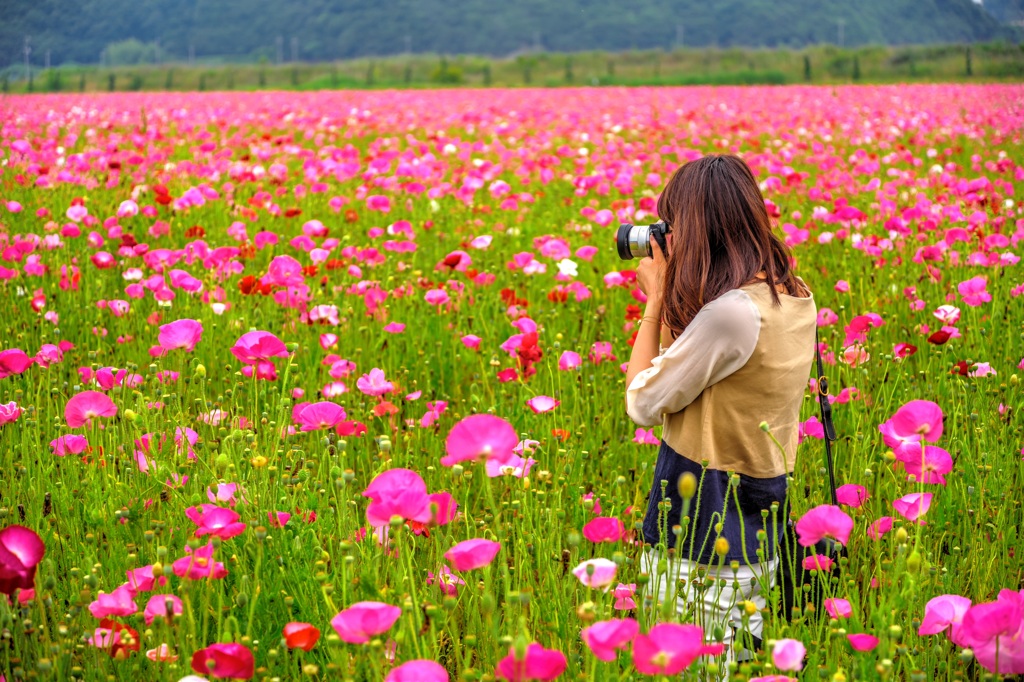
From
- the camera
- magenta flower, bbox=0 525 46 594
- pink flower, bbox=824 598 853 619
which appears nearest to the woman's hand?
the camera

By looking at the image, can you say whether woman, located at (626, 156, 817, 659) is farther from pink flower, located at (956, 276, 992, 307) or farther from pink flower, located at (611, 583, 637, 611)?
pink flower, located at (956, 276, 992, 307)

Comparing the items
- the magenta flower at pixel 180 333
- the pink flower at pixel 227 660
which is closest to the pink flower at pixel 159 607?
the pink flower at pixel 227 660

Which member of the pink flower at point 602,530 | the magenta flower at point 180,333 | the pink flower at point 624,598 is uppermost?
the magenta flower at point 180,333

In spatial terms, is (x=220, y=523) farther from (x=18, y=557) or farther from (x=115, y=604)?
(x=18, y=557)

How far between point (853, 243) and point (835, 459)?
6.33ft

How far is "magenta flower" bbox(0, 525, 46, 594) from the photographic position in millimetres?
1307

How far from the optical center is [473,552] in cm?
137

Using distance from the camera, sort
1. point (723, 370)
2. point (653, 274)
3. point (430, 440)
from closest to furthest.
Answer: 1. point (723, 370)
2. point (653, 274)
3. point (430, 440)

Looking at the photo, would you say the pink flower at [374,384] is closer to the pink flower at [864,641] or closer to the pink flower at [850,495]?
the pink flower at [850,495]

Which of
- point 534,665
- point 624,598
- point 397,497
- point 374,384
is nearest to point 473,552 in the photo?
point 397,497

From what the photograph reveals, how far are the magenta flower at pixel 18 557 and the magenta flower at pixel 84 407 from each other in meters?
0.71

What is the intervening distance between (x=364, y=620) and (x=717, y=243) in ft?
3.62

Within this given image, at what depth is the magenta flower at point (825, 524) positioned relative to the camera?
158 cm

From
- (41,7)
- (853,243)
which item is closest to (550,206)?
(853,243)
